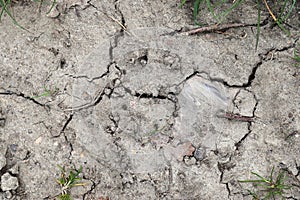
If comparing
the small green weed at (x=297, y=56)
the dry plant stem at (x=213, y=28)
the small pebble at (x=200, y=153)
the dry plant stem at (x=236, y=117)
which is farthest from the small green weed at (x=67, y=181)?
the small green weed at (x=297, y=56)

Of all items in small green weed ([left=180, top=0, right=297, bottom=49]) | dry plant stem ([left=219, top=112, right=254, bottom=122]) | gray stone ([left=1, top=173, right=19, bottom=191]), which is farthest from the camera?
small green weed ([left=180, top=0, right=297, bottom=49])

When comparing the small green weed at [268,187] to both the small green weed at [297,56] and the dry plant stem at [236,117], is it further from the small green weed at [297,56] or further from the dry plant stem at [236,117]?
the small green weed at [297,56]

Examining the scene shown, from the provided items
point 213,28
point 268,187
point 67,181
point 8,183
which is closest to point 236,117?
point 268,187

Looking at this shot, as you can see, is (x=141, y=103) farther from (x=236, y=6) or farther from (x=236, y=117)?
(x=236, y=6)

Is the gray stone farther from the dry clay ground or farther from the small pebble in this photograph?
the small pebble

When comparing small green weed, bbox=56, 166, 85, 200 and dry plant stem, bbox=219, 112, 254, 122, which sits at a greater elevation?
dry plant stem, bbox=219, 112, 254, 122

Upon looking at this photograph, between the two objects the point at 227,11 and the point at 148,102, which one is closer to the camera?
the point at 148,102

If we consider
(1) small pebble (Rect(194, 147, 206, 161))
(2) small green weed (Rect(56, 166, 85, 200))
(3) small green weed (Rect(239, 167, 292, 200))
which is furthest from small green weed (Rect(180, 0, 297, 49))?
(2) small green weed (Rect(56, 166, 85, 200))

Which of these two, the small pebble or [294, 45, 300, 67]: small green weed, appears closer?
the small pebble
